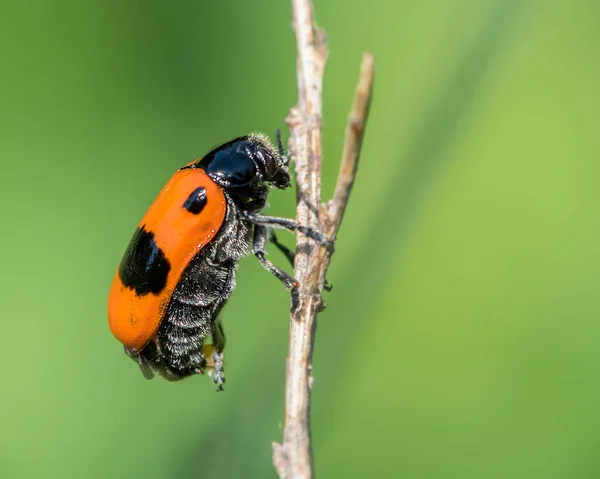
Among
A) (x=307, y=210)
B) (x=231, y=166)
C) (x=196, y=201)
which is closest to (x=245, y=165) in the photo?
(x=231, y=166)

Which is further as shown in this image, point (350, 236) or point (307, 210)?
point (350, 236)

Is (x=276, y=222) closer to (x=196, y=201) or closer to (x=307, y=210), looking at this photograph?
(x=196, y=201)

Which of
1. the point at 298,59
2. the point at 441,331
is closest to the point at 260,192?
the point at 441,331

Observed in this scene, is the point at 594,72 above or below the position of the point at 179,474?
above

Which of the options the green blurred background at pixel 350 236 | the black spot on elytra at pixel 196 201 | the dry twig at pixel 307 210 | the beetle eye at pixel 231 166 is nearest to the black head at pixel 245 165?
the beetle eye at pixel 231 166

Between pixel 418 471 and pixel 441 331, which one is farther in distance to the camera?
pixel 441 331

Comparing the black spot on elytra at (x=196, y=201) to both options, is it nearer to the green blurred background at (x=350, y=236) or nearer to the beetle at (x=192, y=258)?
the beetle at (x=192, y=258)

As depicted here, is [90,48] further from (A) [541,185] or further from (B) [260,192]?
(A) [541,185]
